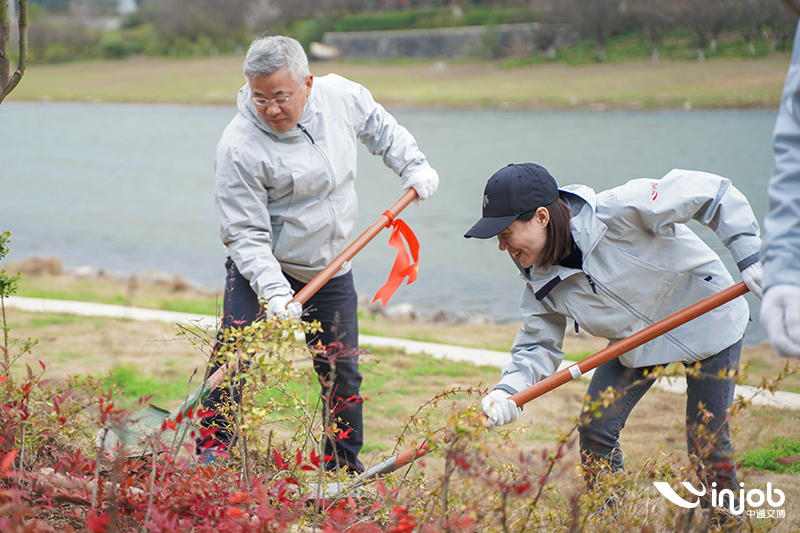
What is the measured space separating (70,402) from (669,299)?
243cm

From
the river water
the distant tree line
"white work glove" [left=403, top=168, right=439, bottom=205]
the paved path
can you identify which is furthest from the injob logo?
the distant tree line

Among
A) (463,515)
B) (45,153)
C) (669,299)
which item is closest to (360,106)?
(669,299)

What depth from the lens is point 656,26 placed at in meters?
33.5

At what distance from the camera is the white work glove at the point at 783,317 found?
1.71 metres

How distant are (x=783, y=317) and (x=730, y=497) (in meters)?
1.12

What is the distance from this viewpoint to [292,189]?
10.7 ft

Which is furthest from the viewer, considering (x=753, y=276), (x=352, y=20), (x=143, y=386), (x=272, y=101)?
(x=352, y=20)

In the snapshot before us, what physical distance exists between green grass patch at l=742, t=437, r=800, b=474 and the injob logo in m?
0.31

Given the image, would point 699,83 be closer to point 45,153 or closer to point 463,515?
point 45,153

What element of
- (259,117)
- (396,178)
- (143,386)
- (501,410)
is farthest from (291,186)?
(396,178)

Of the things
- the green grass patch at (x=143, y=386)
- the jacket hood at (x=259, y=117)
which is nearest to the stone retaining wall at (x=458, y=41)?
the green grass patch at (x=143, y=386)

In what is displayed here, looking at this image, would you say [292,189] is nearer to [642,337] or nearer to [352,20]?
[642,337]

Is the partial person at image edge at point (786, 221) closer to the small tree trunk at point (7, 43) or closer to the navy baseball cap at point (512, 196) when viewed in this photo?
the navy baseball cap at point (512, 196)

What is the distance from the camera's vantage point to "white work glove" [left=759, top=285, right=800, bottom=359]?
67.4 inches
